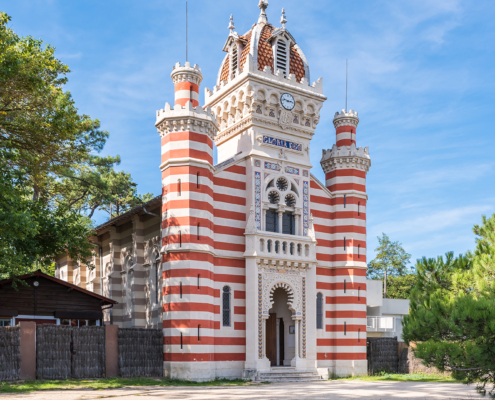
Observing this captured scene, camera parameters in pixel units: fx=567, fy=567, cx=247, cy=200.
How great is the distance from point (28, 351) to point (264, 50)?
1860 centimetres

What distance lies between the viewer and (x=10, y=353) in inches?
811

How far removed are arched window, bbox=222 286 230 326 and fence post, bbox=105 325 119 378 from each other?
16.1ft

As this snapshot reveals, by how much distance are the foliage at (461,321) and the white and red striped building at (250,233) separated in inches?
448

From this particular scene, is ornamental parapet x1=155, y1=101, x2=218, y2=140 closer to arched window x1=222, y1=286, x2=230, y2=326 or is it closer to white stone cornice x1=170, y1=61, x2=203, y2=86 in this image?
white stone cornice x1=170, y1=61, x2=203, y2=86

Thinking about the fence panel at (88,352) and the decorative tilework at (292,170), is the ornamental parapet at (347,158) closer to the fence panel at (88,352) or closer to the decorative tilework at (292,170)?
the decorative tilework at (292,170)

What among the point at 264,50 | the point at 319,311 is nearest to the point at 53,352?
the point at 319,311

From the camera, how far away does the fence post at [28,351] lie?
2100 centimetres

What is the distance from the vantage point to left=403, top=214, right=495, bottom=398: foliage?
13086 millimetres

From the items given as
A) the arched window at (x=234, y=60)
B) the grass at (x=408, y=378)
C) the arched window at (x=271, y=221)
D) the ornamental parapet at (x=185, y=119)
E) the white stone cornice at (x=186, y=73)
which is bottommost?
the grass at (x=408, y=378)

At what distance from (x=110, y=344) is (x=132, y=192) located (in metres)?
32.4

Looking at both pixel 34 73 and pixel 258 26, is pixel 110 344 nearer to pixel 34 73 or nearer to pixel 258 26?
pixel 34 73

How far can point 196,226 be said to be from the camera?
24.9 meters

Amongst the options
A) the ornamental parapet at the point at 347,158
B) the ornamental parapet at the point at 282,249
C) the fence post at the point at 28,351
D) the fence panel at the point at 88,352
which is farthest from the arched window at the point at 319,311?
the fence post at the point at 28,351

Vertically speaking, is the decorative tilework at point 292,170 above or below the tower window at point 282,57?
below
